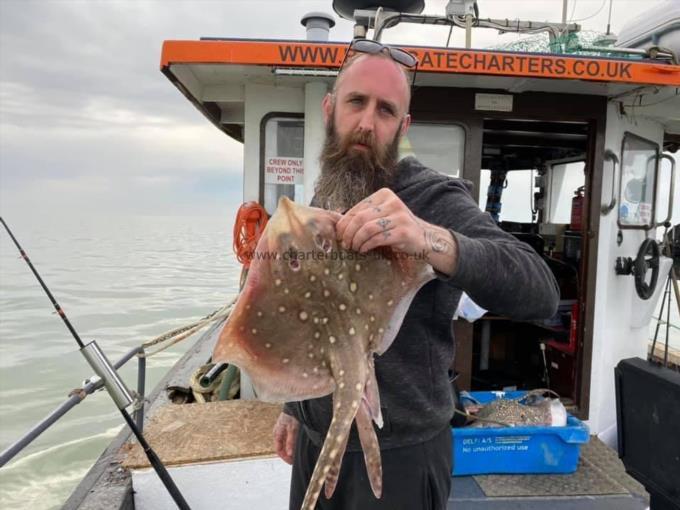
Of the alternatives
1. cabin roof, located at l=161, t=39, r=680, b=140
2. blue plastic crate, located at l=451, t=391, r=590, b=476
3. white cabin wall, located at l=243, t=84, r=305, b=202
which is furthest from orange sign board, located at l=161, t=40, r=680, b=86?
blue plastic crate, located at l=451, t=391, r=590, b=476

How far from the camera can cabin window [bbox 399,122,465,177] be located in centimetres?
428

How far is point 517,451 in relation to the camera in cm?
391

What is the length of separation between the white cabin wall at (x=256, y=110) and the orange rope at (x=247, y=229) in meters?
0.21

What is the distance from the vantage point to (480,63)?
358cm

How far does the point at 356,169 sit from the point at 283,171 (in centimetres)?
262

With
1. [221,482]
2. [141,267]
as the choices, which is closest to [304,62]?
[221,482]

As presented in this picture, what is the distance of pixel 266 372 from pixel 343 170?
29.9 inches

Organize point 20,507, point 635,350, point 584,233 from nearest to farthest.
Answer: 1. point 584,233
2. point 635,350
3. point 20,507

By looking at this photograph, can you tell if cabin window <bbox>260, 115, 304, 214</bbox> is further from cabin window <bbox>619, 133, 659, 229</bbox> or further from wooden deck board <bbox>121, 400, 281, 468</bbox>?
cabin window <bbox>619, 133, 659, 229</bbox>

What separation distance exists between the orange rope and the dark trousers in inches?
92.7

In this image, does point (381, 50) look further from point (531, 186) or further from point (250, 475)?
point (531, 186)

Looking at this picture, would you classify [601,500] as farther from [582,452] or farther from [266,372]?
[266,372]

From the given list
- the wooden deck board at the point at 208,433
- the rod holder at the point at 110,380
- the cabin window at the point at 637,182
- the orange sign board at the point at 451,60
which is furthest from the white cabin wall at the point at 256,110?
the cabin window at the point at 637,182

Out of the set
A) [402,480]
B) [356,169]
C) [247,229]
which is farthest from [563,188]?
[402,480]
